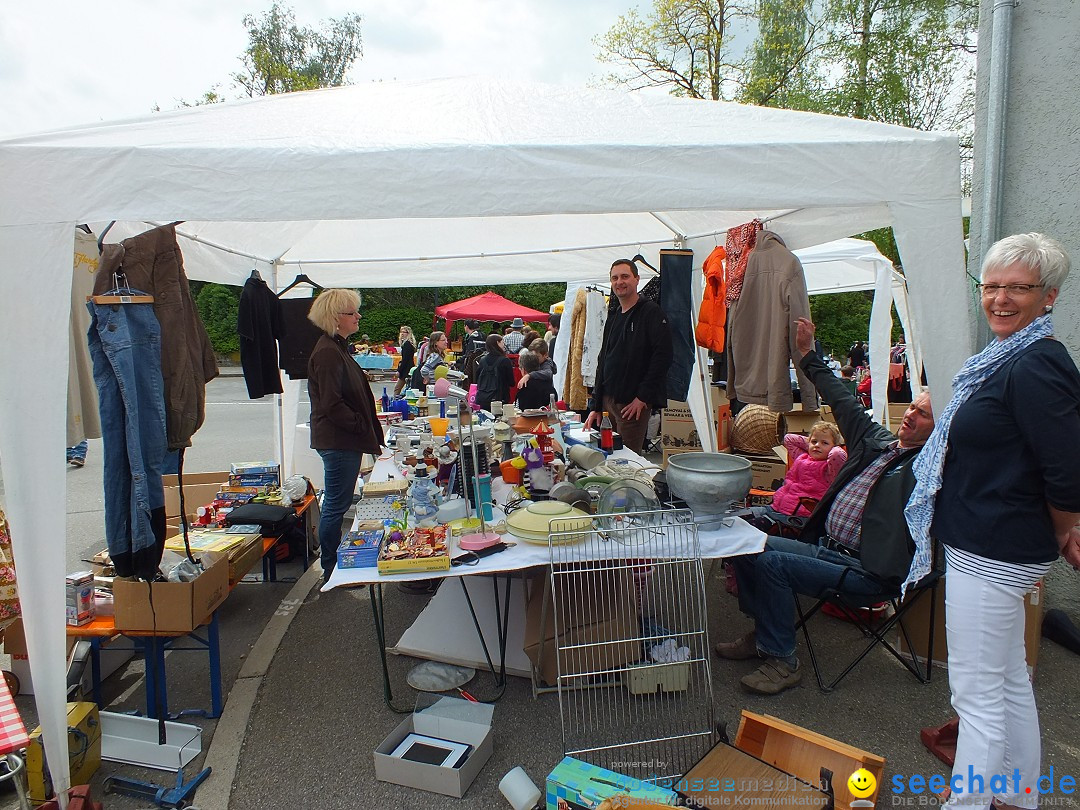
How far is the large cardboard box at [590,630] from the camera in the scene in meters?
2.78

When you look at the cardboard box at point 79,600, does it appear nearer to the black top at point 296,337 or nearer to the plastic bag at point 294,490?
the plastic bag at point 294,490

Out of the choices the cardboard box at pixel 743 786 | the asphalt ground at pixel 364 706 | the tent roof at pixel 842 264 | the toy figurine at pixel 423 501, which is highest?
the tent roof at pixel 842 264

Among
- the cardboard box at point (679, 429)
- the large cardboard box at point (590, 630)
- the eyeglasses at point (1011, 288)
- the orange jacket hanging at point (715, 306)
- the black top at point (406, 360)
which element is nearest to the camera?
the eyeglasses at point (1011, 288)

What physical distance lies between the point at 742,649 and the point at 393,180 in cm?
265

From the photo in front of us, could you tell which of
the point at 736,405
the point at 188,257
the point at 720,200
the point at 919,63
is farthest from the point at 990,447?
the point at 919,63

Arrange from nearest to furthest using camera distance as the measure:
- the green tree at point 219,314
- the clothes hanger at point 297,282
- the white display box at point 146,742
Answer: the white display box at point 146,742 → the clothes hanger at point 297,282 → the green tree at point 219,314

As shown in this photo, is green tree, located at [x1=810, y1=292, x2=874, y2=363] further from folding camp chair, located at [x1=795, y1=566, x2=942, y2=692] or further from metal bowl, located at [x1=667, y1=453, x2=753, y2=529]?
metal bowl, located at [x1=667, y1=453, x2=753, y2=529]

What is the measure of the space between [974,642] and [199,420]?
307cm

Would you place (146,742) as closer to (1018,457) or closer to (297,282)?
(1018,457)

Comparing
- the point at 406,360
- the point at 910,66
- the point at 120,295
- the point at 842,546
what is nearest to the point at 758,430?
the point at 842,546

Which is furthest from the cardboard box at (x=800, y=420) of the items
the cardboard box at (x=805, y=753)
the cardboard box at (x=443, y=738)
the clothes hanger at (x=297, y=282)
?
the clothes hanger at (x=297, y=282)

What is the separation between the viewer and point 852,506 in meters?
2.90

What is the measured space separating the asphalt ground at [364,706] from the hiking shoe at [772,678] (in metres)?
0.04

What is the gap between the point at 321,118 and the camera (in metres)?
2.69
